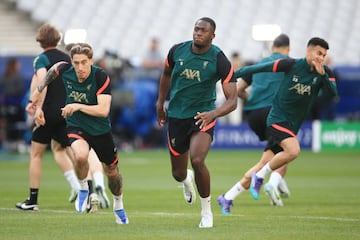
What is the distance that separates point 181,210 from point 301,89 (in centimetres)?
236

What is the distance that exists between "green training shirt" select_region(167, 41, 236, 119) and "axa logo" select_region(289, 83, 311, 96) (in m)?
2.75

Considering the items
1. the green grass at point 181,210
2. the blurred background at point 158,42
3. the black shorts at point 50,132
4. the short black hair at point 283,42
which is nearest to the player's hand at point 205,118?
the green grass at point 181,210

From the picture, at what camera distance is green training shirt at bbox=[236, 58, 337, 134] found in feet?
46.2

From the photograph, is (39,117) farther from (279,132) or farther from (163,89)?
(279,132)

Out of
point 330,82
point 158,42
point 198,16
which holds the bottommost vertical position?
point 158,42

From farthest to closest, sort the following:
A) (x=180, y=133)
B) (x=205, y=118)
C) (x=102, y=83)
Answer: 1. (x=102, y=83)
2. (x=180, y=133)
3. (x=205, y=118)

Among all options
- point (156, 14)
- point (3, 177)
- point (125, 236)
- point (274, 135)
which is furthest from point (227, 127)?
point (125, 236)

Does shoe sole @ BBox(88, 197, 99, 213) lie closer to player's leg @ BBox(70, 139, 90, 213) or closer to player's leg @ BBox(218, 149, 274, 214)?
player's leg @ BBox(70, 139, 90, 213)

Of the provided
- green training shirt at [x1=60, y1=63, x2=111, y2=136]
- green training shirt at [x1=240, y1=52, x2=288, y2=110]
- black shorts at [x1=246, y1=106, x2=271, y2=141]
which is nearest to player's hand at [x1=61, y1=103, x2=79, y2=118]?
green training shirt at [x1=60, y1=63, x2=111, y2=136]

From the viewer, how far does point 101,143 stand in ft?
40.4

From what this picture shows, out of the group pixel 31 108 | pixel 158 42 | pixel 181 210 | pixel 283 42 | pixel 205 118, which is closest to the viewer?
pixel 205 118

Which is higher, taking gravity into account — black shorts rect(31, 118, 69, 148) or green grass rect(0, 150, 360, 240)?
black shorts rect(31, 118, 69, 148)

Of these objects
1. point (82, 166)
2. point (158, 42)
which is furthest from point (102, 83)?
point (158, 42)

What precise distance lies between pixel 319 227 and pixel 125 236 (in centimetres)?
234
